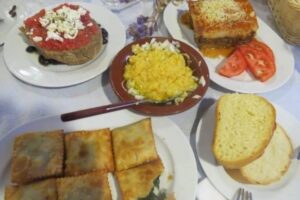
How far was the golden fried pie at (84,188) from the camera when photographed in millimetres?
922

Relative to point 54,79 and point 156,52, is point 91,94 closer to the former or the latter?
point 54,79

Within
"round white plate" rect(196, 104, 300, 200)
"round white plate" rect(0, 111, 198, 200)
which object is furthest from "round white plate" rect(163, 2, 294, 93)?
"round white plate" rect(0, 111, 198, 200)

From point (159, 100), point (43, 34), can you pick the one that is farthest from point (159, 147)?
point (43, 34)

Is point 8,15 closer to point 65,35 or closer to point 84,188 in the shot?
point 65,35

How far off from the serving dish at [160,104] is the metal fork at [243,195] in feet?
0.97

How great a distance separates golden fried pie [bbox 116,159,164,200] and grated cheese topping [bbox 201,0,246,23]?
0.66 m

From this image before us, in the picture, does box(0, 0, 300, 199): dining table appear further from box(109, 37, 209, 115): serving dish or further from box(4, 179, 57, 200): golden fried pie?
box(4, 179, 57, 200): golden fried pie

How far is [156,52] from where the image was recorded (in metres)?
1.16

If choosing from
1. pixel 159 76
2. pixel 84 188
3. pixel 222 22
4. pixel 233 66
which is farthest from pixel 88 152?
pixel 222 22

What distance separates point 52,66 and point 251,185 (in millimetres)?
804

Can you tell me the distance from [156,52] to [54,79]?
376mm

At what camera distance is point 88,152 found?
100cm

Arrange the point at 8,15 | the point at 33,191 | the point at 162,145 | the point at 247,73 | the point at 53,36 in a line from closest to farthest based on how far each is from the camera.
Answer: the point at 33,191, the point at 162,145, the point at 53,36, the point at 247,73, the point at 8,15

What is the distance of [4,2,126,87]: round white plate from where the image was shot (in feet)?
3.91
